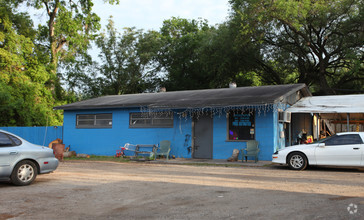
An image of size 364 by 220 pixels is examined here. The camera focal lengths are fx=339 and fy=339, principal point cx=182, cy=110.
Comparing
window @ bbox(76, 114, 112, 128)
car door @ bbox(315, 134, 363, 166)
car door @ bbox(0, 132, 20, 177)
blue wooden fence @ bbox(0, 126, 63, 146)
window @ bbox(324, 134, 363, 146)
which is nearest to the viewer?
car door @ bbox(0, 132, 20, 177)

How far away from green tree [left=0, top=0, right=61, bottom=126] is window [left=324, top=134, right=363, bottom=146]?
67.5ft

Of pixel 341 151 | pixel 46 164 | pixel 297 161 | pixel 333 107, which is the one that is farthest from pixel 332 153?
pixel 46 164

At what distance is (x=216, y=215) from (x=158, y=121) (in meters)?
12.6

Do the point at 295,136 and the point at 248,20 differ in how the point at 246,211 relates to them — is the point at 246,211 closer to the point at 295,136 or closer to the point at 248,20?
the point at 295,136

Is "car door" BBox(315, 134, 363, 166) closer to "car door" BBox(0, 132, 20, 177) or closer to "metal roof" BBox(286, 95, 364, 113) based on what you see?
"metal roof" BBox(286, 95, 364, 113)

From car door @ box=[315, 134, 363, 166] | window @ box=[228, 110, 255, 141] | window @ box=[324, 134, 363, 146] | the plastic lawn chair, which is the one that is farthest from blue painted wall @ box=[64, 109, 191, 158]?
window @ box=[324, 134, 363, 146]

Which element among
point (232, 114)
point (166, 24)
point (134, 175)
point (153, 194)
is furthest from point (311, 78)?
point (153, 194)

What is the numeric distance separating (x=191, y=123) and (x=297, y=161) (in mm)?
6288

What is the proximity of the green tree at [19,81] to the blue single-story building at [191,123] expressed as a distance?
7.60m

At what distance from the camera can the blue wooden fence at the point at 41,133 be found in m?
21.2

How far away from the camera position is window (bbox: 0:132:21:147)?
8.41 m

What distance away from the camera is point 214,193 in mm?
7574

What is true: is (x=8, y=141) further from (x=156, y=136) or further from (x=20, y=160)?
(x=156, y=136)

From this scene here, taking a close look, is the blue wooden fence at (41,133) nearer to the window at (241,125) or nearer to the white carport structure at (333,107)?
the window at (241,125)
